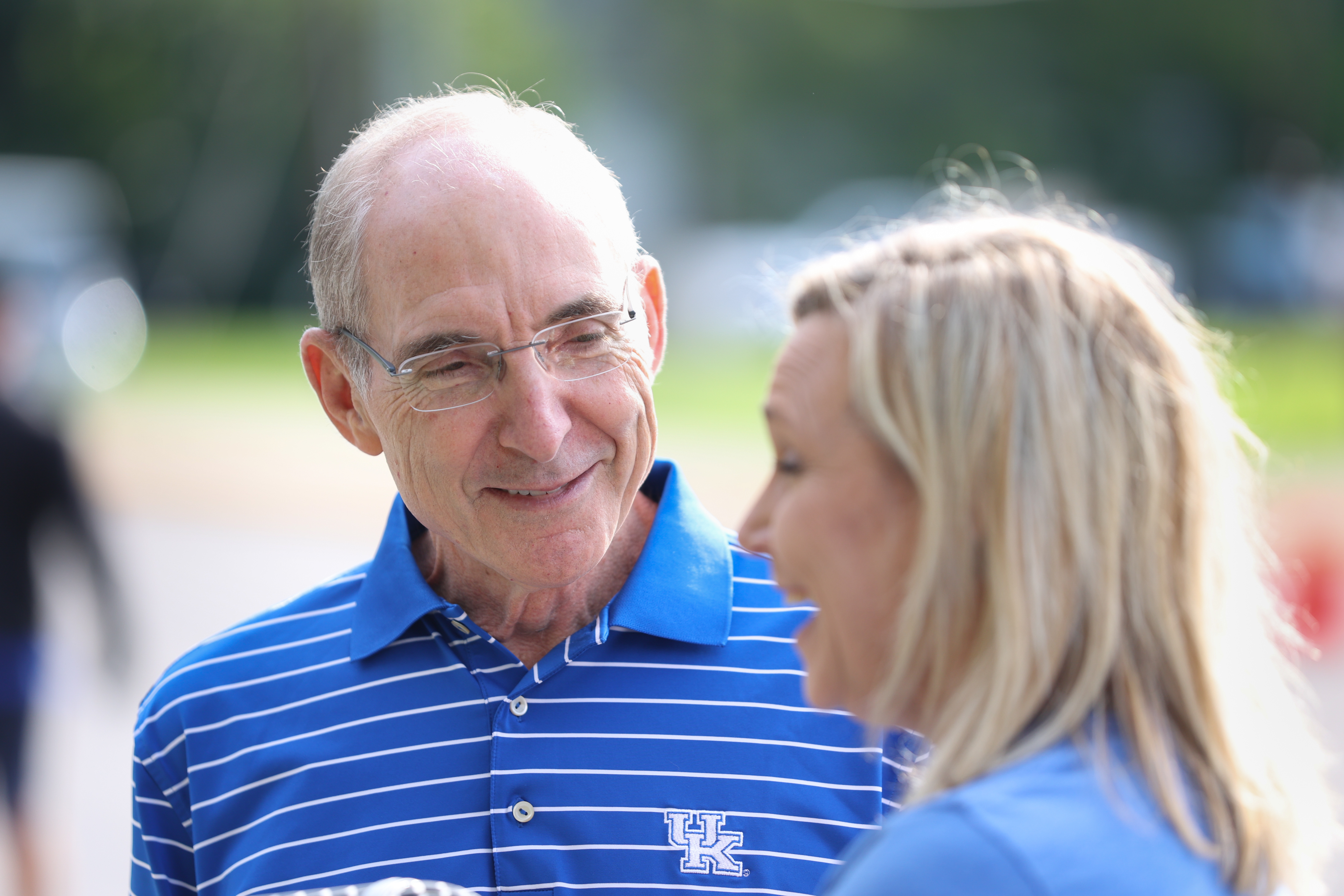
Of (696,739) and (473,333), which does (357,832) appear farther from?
(473,333)

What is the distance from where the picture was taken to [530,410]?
1.87m

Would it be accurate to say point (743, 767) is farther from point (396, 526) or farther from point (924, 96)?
point (924, 96)

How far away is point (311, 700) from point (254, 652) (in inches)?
6.0

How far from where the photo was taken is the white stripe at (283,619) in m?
2.06

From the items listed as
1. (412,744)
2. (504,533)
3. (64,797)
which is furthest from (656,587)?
(64,797)

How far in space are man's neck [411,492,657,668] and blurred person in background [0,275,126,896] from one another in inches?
127

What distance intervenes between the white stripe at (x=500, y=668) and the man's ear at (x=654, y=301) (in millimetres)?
551

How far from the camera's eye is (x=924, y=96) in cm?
3722

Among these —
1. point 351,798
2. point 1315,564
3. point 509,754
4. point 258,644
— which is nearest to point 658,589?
point 509,754

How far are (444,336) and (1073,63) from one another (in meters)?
37.8

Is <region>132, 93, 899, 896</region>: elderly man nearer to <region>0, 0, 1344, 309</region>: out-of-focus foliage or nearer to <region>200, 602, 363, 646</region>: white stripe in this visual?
<region>200, 602, 363, 646</region>: white stripe

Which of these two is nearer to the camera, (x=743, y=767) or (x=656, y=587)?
(x=743, y=767)

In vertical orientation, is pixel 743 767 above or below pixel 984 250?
below

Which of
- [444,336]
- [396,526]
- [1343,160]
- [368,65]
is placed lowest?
[396,526]
